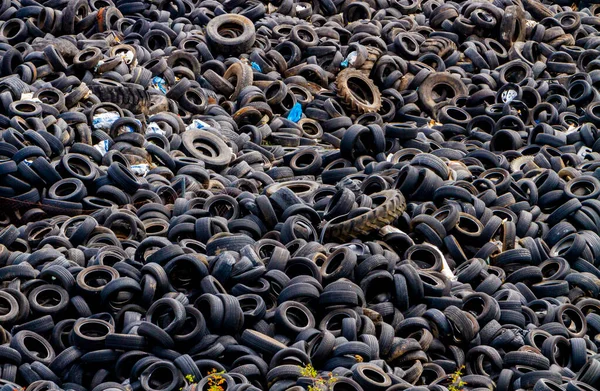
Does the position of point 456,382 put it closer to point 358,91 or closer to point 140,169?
point 140,169

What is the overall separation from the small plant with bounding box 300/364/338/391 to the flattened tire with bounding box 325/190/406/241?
2441 mm

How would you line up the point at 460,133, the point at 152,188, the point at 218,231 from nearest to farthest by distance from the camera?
the point at 218,231 < the point at 152,188 < the point at 460,133

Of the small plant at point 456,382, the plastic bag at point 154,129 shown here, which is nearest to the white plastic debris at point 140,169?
the plastic bag at point 154,129

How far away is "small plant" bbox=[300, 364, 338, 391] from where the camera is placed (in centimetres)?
779

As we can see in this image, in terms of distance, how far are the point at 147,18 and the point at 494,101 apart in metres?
6.23

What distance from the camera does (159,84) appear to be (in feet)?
49.2

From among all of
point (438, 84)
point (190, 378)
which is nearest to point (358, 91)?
point (438, 84)

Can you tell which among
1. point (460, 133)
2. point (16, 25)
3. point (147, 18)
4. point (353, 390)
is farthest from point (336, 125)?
point (353, 390)

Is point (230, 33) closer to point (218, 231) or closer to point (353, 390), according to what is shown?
point (218, 231)

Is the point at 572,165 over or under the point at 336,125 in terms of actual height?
over

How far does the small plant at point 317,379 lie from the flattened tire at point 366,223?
8.01ft

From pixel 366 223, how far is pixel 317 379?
276cm

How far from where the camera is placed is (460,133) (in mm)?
14727

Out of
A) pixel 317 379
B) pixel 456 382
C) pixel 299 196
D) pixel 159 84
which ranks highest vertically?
pixel 317 379
